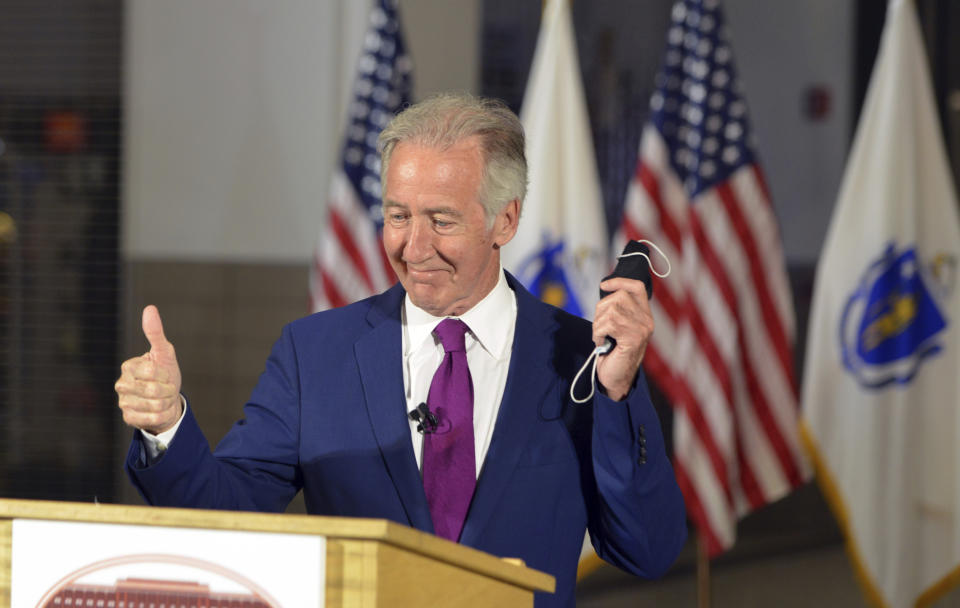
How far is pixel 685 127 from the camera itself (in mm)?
4172

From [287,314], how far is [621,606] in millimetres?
2321

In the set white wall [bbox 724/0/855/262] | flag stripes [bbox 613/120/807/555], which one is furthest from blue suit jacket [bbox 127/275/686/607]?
white wall [bbox 724/0/855/262]

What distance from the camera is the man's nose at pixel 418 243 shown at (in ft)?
5.33

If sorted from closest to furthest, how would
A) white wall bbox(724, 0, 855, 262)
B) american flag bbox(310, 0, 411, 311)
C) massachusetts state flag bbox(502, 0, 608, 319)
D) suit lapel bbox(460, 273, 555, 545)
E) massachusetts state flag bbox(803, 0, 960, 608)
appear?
1. suit lapel bbox(460, 273, 555, 545)
2. massachusetts state flag bbox(803, 0, 960, 608)
3. massachusetts state flag bbox(502, 0, 608, 319)
4. american flag bbox(310, 0, 411, 311)
5. white wall bbox(724, 0, 855, 262)

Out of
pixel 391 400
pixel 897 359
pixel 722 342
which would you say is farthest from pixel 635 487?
pixel 897 359

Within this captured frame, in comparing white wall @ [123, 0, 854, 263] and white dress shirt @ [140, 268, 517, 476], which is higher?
white wall @ [123, 0, 854, 263]

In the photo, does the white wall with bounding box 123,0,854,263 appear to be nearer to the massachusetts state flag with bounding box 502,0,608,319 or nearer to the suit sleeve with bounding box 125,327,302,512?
the massachusetts state flag with bounding box 502,0,608,319

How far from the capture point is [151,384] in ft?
4.58

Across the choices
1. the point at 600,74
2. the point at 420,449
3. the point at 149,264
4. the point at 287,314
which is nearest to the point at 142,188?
the point at 149,264

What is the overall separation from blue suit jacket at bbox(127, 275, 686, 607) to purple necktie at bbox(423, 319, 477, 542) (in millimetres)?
30

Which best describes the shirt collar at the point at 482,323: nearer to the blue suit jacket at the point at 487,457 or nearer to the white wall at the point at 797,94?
the blue suit jacket at the point at 487,457

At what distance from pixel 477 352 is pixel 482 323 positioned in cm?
5

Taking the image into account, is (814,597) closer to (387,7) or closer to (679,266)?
(679,266)

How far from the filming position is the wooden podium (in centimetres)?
106
